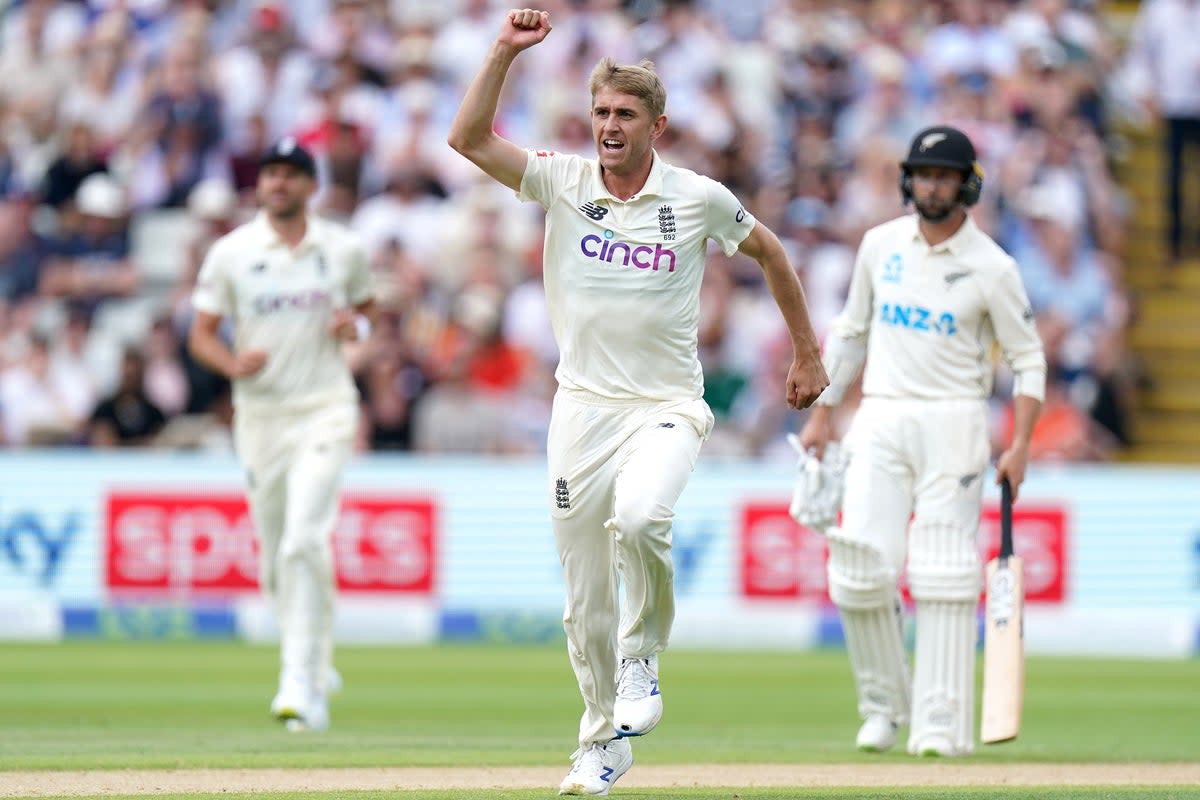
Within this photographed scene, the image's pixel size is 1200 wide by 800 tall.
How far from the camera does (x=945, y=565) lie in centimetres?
855

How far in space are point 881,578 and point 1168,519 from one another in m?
5.91

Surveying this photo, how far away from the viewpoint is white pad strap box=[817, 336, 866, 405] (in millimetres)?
8844

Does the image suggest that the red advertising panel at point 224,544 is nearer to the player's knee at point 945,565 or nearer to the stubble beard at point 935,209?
the player's knee at point 945,565

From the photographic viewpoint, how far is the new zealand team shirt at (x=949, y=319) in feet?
28.1

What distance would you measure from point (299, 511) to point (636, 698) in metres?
3.30

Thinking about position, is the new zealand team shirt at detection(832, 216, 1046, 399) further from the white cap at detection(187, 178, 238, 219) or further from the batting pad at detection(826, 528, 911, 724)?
the white cap at detection(187, 178, 238, 219)

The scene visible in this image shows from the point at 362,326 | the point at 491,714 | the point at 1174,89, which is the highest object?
the point at 1174,89

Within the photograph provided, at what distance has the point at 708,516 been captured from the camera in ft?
46.1

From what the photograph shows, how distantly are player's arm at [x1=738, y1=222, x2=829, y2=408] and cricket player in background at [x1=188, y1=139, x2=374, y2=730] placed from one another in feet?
10.9

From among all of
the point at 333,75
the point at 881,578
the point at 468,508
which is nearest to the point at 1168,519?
the point at 468,508

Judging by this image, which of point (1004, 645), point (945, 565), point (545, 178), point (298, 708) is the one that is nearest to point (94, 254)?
point (298, 708)

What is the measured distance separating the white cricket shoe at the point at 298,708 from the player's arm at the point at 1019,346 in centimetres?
308

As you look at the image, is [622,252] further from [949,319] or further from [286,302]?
[286,302]

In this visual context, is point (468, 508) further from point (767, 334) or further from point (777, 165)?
point (777, 165)
